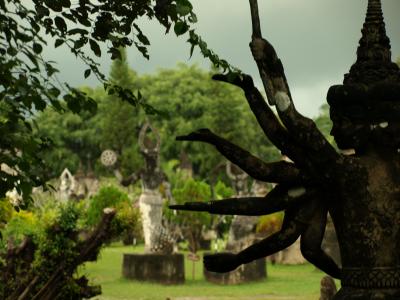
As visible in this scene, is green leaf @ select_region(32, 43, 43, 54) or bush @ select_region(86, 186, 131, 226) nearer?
green leaf @ select_region(32, 43, 43, 54)

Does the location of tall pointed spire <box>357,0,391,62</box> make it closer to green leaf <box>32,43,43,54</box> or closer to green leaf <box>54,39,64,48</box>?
green leaf <box>54,39,64,48</box>

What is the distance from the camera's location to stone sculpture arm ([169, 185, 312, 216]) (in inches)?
209

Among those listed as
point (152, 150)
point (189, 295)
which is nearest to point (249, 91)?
point (189, 295)

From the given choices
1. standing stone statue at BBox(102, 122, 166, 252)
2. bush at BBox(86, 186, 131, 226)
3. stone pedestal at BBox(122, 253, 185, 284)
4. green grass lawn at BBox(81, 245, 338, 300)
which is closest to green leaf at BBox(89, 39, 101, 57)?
green grass lawn at BBox(81, 245, 338, 300)

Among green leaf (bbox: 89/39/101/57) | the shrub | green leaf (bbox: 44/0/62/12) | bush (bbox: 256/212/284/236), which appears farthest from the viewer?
the shrub

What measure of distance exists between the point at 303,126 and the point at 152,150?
18.6 meters

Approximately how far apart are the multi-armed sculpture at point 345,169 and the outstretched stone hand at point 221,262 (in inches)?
3.2

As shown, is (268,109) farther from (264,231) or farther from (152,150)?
(264,231)

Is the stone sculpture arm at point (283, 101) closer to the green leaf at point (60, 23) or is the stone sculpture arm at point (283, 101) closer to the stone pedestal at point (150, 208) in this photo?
the green leaf at point (60, 23)

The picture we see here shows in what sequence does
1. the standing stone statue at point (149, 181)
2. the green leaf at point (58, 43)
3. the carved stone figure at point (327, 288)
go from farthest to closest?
1. the standing stone statue at point (149, 181)
2. the carved stone figure at point (327, 288)
3. the green leaf at point (58, 43)

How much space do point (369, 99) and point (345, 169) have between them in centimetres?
45

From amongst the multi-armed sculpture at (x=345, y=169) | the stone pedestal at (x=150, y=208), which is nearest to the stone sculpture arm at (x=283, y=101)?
the multi-armed sculpture at (x=345, y=169)

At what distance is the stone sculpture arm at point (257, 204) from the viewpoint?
5.32 m

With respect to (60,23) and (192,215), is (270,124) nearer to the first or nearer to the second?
(60,23)
